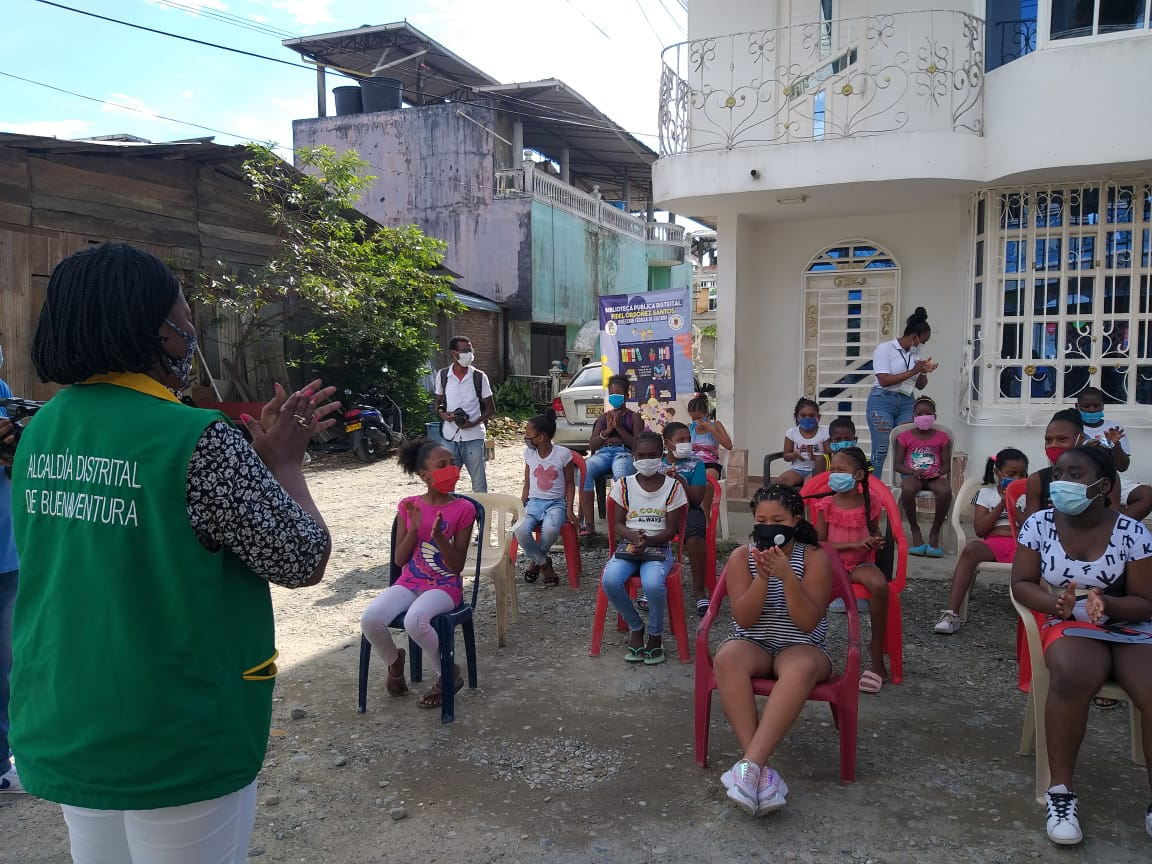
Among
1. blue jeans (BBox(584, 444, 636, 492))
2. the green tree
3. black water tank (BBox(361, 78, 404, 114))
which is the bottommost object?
blue jeans (BBox(584, 444, 636, 492))

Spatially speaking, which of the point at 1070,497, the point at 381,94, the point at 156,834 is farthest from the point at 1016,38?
the point at 381,94

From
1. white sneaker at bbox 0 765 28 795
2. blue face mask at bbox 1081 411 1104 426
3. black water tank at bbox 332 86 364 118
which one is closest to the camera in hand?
white sneaker at bbox 0 765 28 795

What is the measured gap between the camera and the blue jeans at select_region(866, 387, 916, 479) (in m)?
7.32

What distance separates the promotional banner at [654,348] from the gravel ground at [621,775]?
13.5 feet

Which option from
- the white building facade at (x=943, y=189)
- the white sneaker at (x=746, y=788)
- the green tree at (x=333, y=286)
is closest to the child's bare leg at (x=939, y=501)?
the white building facade at (x=943, y=189)

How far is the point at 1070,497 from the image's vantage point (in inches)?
124

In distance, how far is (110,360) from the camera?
1.57 meters

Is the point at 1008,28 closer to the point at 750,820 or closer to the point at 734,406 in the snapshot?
the point at 734,406

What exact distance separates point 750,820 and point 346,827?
1.46 m

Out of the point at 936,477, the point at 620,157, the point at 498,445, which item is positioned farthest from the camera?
the point at 620,157

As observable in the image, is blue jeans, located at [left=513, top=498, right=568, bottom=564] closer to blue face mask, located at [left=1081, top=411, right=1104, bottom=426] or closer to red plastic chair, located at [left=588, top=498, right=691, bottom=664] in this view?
red plastic chair, located at [left=588, top=498, right=691, bottom=664]

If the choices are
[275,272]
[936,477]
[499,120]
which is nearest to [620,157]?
[499,120]

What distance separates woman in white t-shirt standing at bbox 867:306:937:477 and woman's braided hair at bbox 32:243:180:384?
21.4 ft

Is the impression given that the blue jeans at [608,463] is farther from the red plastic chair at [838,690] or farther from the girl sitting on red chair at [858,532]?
the red plastic chair at [838,690]
